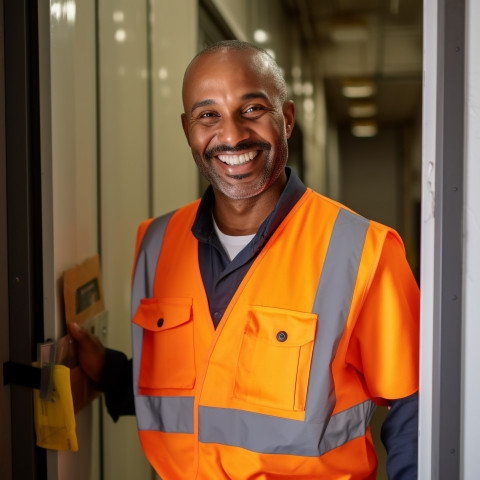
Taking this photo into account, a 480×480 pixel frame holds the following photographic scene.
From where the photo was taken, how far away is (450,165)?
2.94 feet

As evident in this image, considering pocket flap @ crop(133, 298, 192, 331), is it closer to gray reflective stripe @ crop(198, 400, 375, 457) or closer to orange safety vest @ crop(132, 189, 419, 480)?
orange safety vest @ crop(132, 189, 419, 480)

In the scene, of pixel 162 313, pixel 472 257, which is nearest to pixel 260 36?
pixel 162 313

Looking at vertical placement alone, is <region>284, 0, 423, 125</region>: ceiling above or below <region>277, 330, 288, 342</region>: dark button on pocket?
above

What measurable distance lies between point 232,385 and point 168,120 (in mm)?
1626

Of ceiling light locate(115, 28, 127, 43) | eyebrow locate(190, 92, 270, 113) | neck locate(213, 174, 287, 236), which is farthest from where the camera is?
ceiling light locate(115, 28, 127, 43)

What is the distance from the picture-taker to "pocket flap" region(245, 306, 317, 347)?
1.27 meters

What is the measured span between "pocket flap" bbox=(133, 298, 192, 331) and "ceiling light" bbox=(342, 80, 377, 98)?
245 cm

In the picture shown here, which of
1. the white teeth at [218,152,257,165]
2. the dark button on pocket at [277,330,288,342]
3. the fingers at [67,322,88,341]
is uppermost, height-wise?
the white teeth at [218,152,257,165]

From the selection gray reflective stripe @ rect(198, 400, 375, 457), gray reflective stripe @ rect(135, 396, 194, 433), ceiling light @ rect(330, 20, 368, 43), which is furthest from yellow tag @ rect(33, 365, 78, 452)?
ceiling light @ rect(330, 20, 368, 43)

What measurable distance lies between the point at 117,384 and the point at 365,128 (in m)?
2.34

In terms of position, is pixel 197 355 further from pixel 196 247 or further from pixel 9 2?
pixel 9 2

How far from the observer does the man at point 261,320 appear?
1267 mm

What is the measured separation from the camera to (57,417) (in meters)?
1.35

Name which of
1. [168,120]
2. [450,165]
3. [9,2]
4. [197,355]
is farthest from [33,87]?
[168,120]
